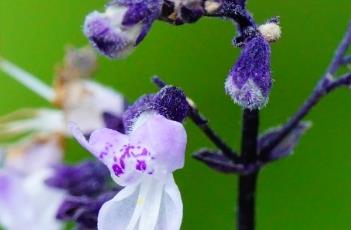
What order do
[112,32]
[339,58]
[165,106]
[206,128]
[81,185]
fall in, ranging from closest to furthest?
1. [112,32]
2. [165,106]
3. [206,128]
4. [339,58]
5. [81,185]

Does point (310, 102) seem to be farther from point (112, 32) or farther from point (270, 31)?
point (112, 32)

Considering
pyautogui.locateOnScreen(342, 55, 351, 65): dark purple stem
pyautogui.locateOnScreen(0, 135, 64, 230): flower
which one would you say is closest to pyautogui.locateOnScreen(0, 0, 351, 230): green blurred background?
pyautogui.locateOnScreen(0, 135, 64, 230): flower

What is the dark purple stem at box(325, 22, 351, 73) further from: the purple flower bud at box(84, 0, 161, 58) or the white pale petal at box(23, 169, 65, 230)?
the white pale petal at box(23, 169, 65, 230)

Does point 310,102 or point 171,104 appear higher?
point 171,104

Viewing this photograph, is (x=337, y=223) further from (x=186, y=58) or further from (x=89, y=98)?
(x=89, y=98)

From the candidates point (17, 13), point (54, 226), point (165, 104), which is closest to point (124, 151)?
point (165, 104)

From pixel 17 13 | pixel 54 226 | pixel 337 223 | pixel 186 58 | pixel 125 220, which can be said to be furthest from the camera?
pixel 17 13

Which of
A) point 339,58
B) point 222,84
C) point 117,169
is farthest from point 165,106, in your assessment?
point 222,84
